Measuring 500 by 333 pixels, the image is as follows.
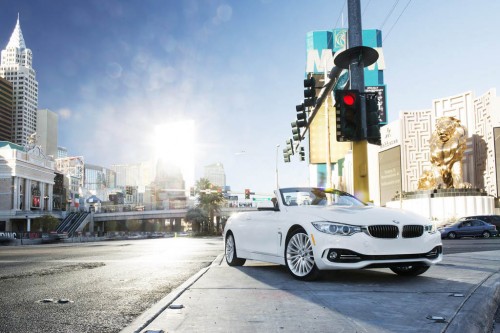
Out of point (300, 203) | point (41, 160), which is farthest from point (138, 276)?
point (41, 160)

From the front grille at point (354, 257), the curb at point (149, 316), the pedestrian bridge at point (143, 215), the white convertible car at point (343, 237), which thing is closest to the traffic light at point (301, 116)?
the white convertible car at point (343, 237)

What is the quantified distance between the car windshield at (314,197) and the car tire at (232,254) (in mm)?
1718

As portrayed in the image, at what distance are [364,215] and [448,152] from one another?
39343 mm

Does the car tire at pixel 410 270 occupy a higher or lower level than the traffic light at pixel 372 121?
lower

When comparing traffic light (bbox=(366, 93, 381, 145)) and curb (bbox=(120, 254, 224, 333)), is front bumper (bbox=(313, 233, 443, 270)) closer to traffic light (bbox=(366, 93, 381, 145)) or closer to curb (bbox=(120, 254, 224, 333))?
curb (bbox=(120, 254, 224, 333))

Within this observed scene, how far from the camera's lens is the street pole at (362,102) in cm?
1002

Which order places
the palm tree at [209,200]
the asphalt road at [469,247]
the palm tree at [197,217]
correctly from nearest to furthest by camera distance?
the asphalt road at [469,247] < the palm tree at [209,200] < the palm tree at [197,217]

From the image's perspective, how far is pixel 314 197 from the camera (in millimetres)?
7266

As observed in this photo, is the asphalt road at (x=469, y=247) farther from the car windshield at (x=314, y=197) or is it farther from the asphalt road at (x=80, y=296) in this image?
the asphalt road at (x=80, y=296)

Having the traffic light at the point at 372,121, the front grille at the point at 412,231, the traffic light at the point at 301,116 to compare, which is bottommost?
the front grille at the point at 412,231

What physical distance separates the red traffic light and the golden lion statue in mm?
34849

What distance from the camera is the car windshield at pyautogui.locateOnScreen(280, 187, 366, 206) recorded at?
7129 millimetres

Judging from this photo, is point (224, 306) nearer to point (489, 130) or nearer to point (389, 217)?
point (389, 217)

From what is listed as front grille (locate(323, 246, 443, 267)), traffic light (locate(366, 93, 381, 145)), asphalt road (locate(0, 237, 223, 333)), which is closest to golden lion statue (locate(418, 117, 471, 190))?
traffic light (locate(366, 93, 381, 145))
